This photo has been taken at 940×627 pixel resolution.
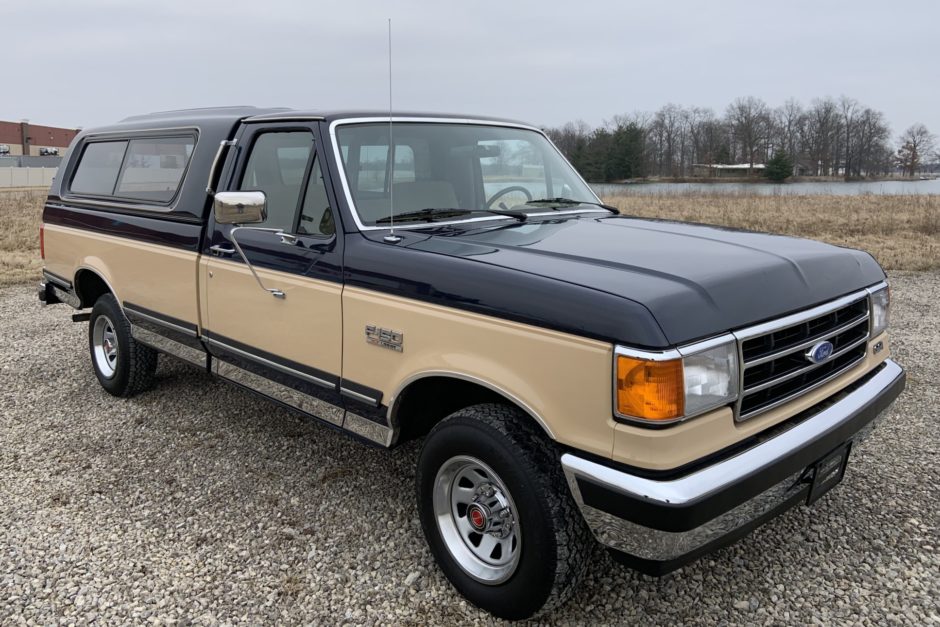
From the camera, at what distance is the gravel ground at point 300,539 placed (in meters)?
2.79

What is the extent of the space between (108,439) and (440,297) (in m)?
3.17

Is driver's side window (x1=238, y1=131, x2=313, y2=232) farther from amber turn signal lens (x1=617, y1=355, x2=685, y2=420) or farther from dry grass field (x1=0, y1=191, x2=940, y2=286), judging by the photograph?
dry grass field (x1=0, y1=191, x2=940, y2=286)

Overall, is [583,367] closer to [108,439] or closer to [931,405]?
[108,439]

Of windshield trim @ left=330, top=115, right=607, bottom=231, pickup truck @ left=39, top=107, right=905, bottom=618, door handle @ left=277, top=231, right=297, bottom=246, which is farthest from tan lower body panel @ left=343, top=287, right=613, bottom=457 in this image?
door handle @ left=277, top=231, right=297, bottom=246

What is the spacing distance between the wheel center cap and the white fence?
52.7 m

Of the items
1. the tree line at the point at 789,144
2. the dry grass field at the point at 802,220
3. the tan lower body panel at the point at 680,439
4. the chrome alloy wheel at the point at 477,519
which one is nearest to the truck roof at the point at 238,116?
the chrome alloy wheel at the point at 477,519

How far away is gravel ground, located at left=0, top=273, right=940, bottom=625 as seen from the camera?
2.79 metres

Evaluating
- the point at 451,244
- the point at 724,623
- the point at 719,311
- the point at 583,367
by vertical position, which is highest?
the point at 451,244

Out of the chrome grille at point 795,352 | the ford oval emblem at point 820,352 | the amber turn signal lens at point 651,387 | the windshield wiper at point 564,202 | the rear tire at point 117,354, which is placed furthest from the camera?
the rear tire at point 117,354

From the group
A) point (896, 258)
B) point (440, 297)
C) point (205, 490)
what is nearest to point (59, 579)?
point (205, 490)

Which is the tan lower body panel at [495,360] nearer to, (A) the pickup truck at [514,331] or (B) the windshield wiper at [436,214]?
(A) the pickup truck at [514,331]

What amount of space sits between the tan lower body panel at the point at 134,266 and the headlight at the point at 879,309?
361 cm

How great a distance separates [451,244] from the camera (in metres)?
2.92

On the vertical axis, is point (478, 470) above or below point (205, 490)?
above
